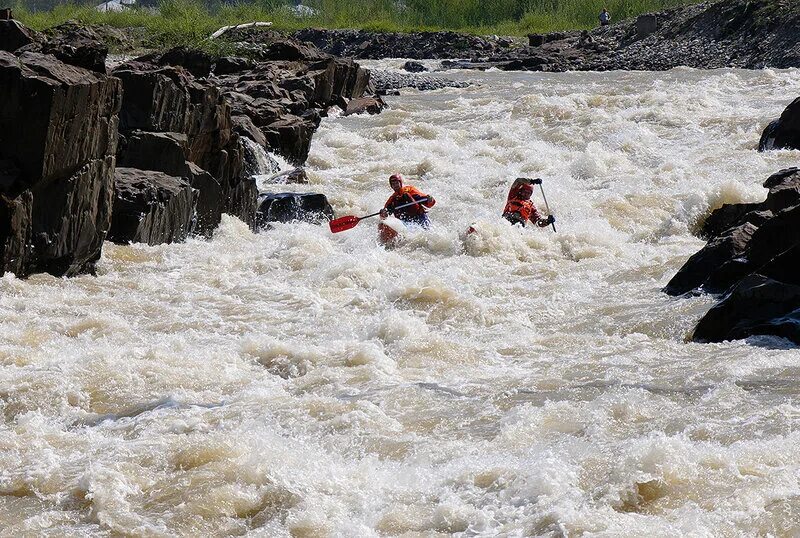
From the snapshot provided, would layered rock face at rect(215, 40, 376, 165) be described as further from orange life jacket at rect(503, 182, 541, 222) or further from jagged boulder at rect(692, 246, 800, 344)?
jagged boulder at rect(692, 246, 800, 344)

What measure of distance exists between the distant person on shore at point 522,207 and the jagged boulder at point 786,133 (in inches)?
239

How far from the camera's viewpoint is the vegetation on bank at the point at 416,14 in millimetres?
49688

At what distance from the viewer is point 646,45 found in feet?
130

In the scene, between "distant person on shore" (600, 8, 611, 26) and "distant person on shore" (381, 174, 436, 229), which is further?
"distant person on shore" (600, 8, 611, 26)

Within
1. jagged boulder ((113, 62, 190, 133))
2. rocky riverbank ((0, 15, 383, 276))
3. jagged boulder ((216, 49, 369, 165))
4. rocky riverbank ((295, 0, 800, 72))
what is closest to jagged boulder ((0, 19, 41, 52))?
rocky riverbank ((0, 15, 383, 276))

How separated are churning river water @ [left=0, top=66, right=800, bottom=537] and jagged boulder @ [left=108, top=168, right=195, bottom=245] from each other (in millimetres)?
274

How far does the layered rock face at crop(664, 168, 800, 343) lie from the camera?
314 inches

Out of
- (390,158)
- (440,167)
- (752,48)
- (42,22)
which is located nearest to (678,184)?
(440,167)

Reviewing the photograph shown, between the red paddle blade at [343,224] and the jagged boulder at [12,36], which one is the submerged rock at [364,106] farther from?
the jagged boulder at [12,36]

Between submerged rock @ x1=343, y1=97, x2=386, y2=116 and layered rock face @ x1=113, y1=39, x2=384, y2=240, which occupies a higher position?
layered rock face @ x1=113, y1=39, x2=384, y2=240

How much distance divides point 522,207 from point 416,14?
44.9 meters

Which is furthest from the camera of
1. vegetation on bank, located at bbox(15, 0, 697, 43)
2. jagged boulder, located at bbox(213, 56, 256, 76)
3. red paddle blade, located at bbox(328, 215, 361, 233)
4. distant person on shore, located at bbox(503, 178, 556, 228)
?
vegetation on bank, located at bbox(15, 0, 697, 43)

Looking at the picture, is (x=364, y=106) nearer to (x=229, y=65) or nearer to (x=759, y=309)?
(x=229, y=65)

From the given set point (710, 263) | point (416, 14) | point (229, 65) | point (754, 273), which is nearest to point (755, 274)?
point (754, 273)
